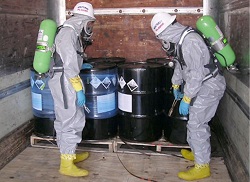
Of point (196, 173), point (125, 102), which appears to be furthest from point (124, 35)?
point (196, 173)

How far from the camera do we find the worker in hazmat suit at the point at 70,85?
2824mm

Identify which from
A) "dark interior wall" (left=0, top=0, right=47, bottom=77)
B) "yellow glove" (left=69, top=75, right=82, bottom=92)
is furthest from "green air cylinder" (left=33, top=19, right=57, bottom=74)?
"dark interior wall" (left=0, top=0, right=47, bottom=77)

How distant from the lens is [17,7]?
3.47 m

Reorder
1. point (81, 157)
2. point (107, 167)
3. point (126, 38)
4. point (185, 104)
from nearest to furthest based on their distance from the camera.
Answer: point (185, 104)
point (107, 167)
point (81, 157)
point (126, 38)

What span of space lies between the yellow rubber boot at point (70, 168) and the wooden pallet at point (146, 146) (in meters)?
0.63

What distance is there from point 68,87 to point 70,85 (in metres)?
0.03

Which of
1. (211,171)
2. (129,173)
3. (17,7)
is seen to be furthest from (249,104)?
(17,7)

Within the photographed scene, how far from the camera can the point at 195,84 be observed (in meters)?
2.69

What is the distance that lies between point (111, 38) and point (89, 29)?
1268 millimetres

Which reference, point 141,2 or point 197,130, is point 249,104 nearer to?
point 197,130

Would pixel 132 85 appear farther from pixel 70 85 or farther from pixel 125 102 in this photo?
pixel 70 85

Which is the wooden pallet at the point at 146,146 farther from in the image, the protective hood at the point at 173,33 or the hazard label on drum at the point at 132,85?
the protective hood at the point at 173,33

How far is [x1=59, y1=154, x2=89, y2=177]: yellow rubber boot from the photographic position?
9.89 feet

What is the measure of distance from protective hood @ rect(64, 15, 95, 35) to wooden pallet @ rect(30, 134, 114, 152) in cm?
135
